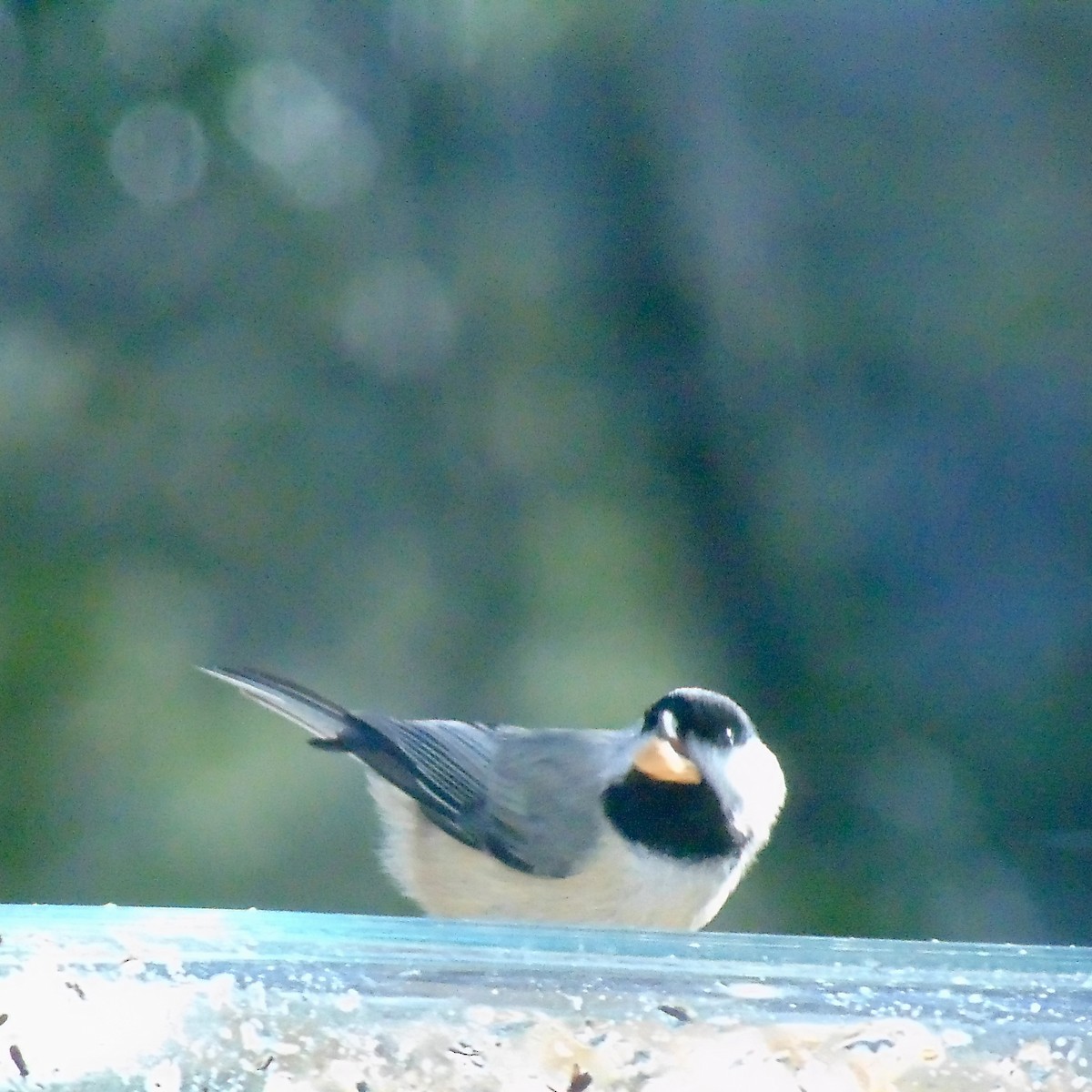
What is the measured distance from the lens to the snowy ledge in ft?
2.13

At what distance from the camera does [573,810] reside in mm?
1328

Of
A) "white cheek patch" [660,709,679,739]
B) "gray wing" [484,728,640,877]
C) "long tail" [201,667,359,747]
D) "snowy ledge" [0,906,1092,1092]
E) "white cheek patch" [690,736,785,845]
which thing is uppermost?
"snowy ledge" [0,906,1092,1092]

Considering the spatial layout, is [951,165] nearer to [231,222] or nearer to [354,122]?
[354,122]

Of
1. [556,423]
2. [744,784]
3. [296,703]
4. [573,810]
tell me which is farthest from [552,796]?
[556,423]

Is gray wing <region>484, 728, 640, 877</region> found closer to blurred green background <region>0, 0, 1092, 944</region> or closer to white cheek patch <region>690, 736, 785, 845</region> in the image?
white cheek patch <region>690, 736, 785, 845</region>

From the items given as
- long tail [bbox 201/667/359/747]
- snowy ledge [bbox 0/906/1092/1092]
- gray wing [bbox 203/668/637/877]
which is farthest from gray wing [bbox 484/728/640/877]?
snowy ledge [bbox 0/906/1092/1092]

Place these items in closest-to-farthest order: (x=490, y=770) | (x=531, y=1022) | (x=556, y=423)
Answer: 1. (x=531, y=1022)
2. (x=490, y=770)
3. (x=556, y=423)

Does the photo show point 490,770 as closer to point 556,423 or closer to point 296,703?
point 296,703

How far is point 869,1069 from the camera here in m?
0.65

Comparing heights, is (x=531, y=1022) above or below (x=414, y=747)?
above

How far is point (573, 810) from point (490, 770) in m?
0.14

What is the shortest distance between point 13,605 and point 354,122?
0.94m

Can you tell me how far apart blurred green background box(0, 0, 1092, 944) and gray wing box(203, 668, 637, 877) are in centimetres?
63

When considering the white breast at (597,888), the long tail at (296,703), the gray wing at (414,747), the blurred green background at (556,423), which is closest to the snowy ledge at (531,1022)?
the white breast at (597,888)
